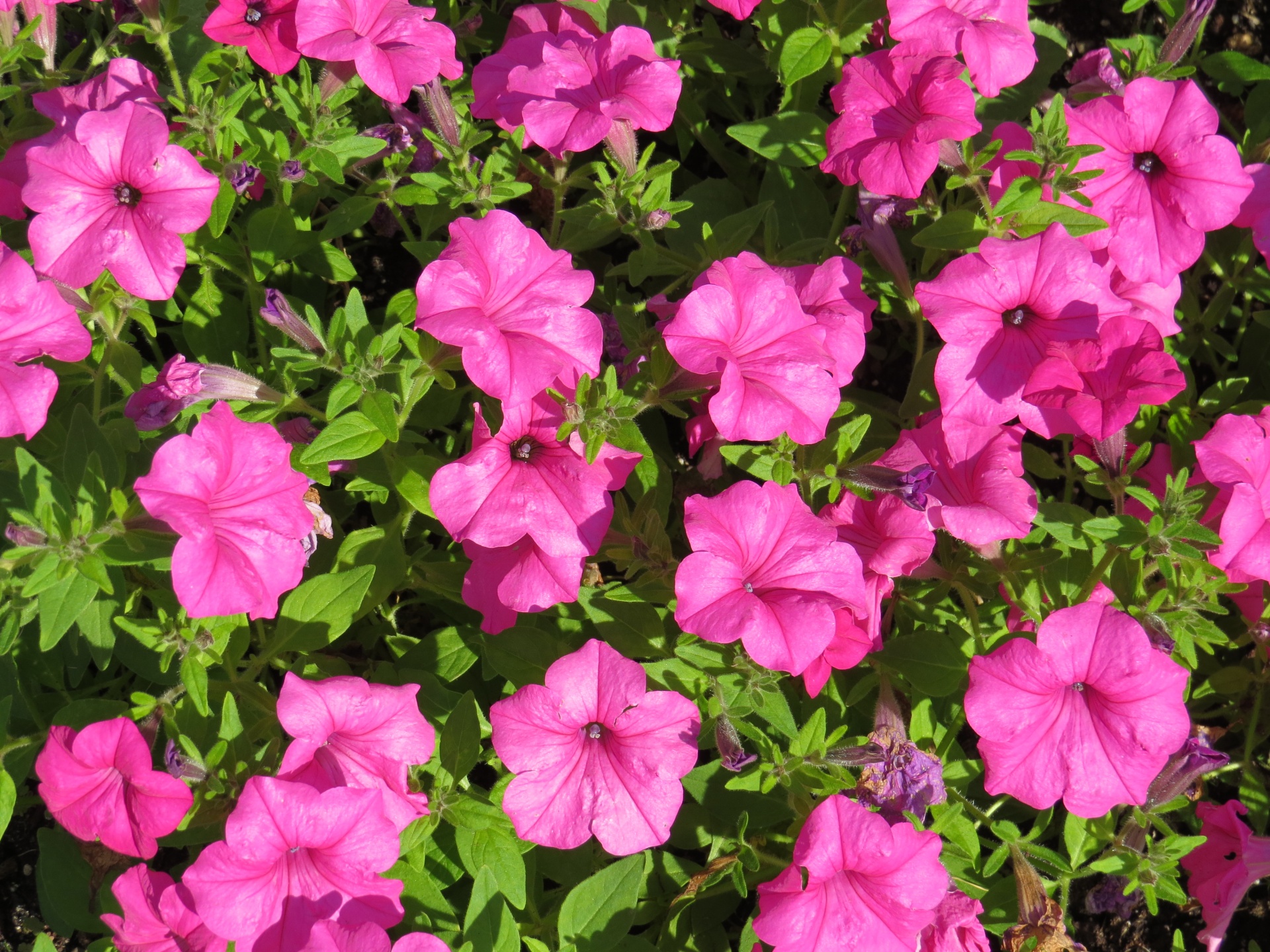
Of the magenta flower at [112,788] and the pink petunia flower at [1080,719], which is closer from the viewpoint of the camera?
the magenta flower at [112,788]

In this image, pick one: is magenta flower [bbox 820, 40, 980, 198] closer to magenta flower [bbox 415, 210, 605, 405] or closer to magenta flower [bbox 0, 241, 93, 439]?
magenta flower [bbox 415, 210, 605, 405]

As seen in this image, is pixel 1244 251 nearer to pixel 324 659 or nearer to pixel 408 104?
pixel 408 104

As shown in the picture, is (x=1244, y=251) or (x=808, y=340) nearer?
(x=808, y=340)

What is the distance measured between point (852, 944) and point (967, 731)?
1.48 meters

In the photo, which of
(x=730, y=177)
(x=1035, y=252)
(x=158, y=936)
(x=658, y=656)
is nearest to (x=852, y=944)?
(x=658, y=656)

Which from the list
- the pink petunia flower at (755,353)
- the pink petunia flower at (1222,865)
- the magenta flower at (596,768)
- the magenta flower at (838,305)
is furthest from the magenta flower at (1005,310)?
the pink petunia flower at (1222,865)

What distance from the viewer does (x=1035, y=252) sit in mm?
2639

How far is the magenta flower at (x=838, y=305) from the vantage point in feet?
8.58

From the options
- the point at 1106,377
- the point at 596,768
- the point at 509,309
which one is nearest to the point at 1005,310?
the point at 1106,377

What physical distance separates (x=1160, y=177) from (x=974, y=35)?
2.33ft

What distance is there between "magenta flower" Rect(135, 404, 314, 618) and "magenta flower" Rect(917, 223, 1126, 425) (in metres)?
1.65

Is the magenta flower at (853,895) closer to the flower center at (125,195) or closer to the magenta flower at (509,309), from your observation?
the magenta flower at (509,309)

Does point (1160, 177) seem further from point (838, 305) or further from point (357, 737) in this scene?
point (357, 737)

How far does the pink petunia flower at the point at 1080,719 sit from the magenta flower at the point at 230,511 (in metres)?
1.66
